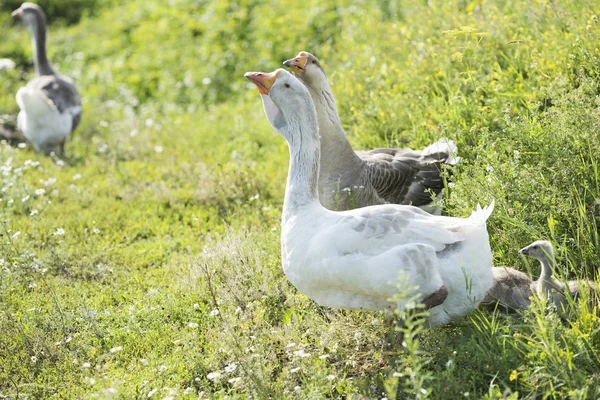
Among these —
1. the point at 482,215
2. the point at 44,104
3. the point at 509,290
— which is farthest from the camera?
the point at 44,104

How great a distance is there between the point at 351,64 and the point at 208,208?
2.77 metres

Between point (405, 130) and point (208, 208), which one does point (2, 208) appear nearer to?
point (208, 208)

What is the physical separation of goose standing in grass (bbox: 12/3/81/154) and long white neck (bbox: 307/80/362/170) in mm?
4868

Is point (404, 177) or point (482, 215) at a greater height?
point (482, 215)

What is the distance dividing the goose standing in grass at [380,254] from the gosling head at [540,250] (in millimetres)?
285

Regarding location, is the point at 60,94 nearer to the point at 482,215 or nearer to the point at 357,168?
the point at 357,168

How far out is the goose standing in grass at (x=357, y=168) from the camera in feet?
19.3

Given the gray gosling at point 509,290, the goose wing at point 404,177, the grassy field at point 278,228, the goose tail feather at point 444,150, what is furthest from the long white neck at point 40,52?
the gray gosling at point 509,290

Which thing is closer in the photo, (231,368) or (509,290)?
(231,368)

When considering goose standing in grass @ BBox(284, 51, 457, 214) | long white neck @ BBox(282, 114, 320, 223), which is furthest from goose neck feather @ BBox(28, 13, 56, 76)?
long white neck @ BBox(282, 114, 320, 223)

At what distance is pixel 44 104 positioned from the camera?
9.22 metres

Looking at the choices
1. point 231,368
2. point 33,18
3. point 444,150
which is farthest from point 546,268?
point 33,18

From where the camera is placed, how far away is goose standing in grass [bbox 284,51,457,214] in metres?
5.88

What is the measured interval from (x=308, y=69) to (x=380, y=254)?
2359 mm
